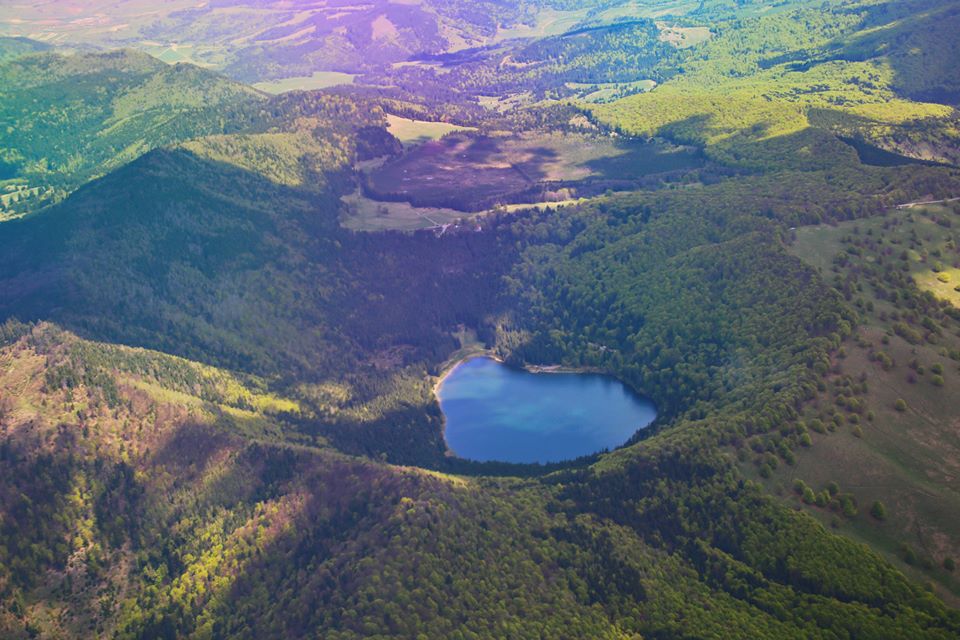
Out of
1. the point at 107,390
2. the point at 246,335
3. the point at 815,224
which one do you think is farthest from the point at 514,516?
the point at 815,224

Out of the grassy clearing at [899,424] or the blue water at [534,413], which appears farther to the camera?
the blue water at [534,413]

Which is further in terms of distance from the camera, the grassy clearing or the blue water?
the blue water

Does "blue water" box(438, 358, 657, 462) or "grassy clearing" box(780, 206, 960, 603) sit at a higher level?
"grassy clearing" box(780, 206, 960, 603)

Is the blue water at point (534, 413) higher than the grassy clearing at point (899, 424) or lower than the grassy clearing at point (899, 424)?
lower

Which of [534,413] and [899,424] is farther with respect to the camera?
[534,413]
